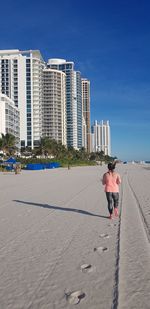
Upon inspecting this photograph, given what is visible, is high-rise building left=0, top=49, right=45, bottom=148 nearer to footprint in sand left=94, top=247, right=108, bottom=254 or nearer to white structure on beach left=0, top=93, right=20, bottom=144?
white structure on beach left=0, top=93, right=20, bottom=144

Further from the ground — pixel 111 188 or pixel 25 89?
pixel 25 89

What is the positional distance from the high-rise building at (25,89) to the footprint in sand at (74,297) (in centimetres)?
12547

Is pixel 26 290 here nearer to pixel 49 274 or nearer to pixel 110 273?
pixel 49 274

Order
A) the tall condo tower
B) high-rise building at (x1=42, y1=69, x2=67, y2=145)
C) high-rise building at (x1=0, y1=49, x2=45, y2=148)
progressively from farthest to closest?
the tall condo tower → high-rise building at (x1=42, y1=69, x2=67, y2=145) → high-rise building at (x1=0, y1=49, x2=45, y2=148)

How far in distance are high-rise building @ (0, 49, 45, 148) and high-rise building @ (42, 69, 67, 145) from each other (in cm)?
1381

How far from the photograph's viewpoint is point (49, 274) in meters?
4.52

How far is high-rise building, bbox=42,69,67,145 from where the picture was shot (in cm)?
14562

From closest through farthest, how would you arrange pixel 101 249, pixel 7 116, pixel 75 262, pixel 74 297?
pixel 74 297 < pixel 75 262 < pixel 101 249 < pixel 7 116

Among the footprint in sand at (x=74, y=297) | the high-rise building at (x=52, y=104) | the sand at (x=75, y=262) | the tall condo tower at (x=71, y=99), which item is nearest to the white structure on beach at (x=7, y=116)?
the high-rise building at (x=52, y=104)

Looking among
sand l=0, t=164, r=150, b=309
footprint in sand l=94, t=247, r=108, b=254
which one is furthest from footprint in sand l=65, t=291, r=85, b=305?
footprint in sand l=94, t=247, r=108, b=254

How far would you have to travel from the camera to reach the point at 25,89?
12962 cm

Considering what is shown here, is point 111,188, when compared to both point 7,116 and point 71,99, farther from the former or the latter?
point 71,99

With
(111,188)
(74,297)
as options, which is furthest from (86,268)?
(111,188)

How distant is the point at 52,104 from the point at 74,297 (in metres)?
146
